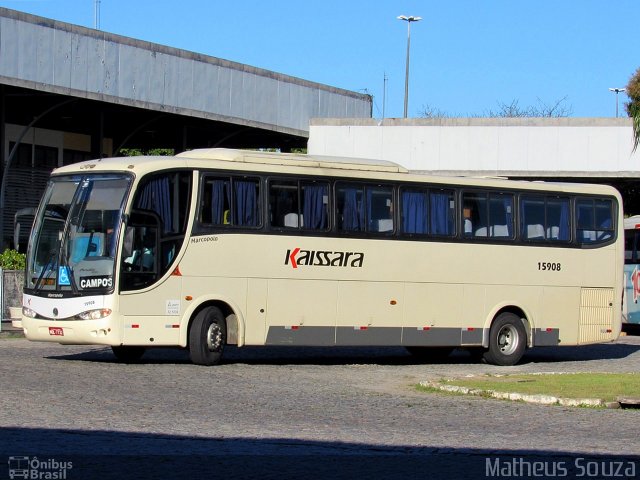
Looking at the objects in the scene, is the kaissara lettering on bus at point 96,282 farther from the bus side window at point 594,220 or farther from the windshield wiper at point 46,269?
the bus side window at point 594,220

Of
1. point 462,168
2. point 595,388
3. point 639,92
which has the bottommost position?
point 595,388

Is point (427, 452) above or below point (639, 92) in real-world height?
below

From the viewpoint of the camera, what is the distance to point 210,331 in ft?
66.6

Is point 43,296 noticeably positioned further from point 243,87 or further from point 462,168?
point 462,168

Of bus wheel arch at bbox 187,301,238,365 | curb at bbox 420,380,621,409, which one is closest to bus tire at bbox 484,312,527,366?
bus wheel arch at bbox 187,301,238,365

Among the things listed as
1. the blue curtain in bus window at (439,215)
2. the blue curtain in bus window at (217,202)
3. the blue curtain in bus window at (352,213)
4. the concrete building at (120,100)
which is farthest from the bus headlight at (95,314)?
the concrete building at (120,100)

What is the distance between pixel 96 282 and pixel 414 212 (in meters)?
6.40

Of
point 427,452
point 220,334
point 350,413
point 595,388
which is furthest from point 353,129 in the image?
point 427,452

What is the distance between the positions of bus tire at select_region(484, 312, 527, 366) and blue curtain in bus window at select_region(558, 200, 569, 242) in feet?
6.43

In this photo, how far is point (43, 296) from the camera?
1966cm

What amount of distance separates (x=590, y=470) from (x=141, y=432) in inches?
169

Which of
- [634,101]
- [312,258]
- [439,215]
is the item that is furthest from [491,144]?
[312,258]

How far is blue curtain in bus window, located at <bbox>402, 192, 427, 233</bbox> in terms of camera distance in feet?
74.0

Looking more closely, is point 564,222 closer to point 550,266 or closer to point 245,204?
point 550,266
